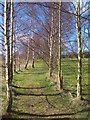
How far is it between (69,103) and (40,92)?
2428mm

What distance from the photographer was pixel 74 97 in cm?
857

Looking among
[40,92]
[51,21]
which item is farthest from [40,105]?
[51,21]

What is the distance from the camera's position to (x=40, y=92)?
10359mm

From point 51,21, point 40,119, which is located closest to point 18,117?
point 40,119

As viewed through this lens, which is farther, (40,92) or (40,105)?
(40,92)

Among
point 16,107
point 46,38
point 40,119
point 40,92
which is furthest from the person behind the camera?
point 46,38

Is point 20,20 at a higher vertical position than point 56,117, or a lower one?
higher

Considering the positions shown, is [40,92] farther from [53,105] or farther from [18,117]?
[18,117]

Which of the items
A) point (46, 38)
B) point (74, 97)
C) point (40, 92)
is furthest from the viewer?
point (46, 38)

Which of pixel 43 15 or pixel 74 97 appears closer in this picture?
pixel 74 97

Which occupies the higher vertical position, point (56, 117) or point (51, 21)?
point (51, 21)

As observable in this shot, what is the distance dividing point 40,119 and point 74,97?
2.02 m

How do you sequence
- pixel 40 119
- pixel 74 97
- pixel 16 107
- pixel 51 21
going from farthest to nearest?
pixel 51 21, pixel 74 97, pixel 16 107, pixel 40 119

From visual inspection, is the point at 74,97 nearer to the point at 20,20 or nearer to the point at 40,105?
the point at 40,105
